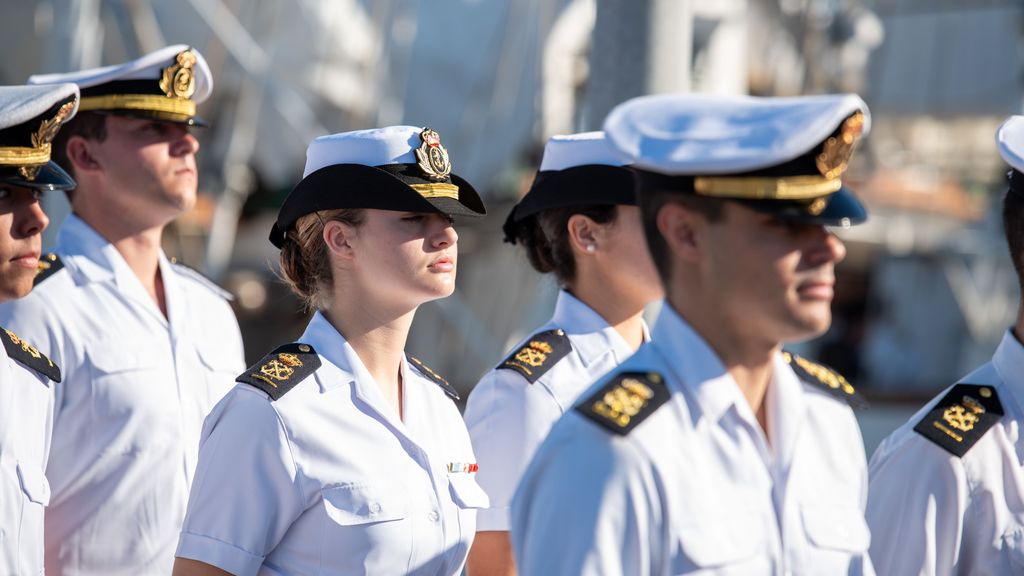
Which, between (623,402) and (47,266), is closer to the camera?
(623,402)

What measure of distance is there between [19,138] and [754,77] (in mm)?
12540

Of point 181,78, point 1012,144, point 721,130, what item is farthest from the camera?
point 181,78

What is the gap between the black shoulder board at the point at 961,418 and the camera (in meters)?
2.53

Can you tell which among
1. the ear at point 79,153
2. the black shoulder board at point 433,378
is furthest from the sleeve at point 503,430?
the ear at point 79,153

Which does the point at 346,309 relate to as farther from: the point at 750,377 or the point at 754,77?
the point at 754,77

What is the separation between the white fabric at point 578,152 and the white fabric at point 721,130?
4.00 feet

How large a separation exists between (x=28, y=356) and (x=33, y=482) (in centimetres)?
26

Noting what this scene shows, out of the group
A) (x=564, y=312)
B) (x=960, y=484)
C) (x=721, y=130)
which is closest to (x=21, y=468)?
(x=564, y=312)

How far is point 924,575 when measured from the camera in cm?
248

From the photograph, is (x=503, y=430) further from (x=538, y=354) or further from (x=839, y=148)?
(x=839, y=148)

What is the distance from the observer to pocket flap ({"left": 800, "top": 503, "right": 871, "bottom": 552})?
1935 mm

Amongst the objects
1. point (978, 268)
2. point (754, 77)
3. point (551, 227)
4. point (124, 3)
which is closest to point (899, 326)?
point (978, 268)

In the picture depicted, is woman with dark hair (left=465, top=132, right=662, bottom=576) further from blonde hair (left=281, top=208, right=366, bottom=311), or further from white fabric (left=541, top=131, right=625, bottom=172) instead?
blonde hair (left=281, top=208, right=366, bottom=311)

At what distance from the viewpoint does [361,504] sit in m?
2.43
